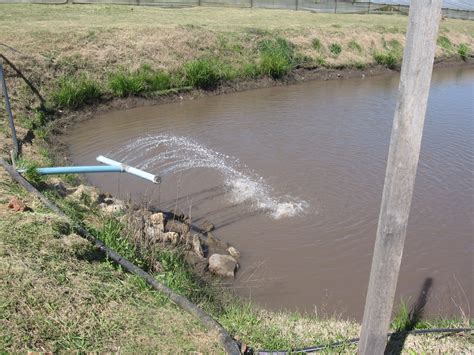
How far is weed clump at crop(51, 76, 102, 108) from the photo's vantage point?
460 inches

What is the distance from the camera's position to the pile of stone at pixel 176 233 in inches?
→ 237

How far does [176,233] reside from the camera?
643 centimetres

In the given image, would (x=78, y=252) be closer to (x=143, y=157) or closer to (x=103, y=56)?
(x=143, y=157)

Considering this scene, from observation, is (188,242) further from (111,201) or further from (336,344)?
(336,344)

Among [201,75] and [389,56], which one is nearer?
[201,75]

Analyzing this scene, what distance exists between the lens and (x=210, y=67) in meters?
14.8

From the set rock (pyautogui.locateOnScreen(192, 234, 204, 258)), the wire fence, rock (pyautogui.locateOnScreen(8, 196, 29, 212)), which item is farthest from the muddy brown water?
the wire fence

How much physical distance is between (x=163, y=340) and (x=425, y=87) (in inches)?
102

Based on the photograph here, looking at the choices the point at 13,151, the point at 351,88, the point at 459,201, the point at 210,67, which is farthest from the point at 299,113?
the point at 13,151

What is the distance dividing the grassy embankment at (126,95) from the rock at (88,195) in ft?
1.81

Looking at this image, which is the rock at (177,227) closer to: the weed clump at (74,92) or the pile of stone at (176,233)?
the pile of stone at (176,233)

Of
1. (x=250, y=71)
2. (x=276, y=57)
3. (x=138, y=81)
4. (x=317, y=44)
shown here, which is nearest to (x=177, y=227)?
(x=138, y=81)

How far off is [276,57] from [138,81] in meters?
5.58

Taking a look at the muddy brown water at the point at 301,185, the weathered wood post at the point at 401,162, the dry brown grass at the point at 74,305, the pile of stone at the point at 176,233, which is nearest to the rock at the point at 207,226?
the pile of stone at the point at 176,233
